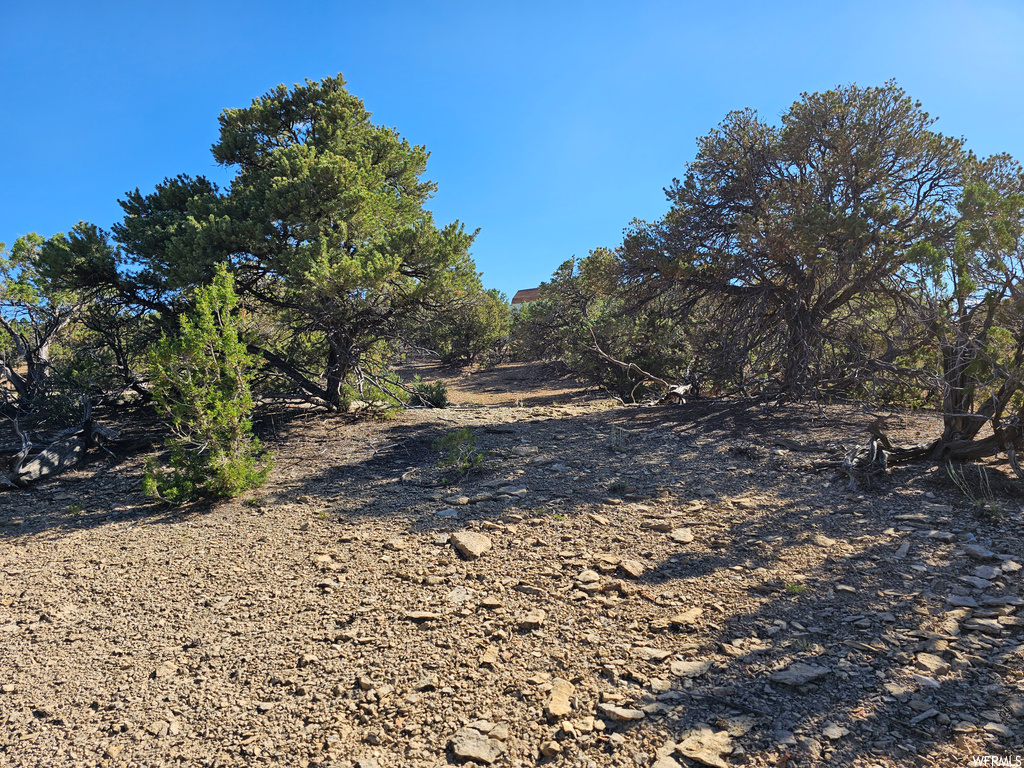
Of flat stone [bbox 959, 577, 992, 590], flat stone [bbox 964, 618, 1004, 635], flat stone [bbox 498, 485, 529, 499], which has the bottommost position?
flat stone [bbox 964, 618, 1004, 635]

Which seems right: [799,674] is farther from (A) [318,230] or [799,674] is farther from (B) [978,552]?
(A) [318,230]

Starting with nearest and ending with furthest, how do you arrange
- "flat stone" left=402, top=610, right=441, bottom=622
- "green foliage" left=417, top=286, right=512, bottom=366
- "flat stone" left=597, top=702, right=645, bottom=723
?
"flat stone" left=597, top=702, right=645, bottom=723, "flat stone" left=402, top=610, right=441, bottom=622, "green foliage" left=417, top=286, right=512, bottom=366

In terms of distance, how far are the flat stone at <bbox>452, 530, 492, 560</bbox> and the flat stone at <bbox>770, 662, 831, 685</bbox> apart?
7.26ft

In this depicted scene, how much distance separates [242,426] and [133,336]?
601 centimetres

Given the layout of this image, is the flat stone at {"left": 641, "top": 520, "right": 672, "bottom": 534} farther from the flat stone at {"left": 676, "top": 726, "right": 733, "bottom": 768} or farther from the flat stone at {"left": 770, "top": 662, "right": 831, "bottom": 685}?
the flat stone at {"left": 676, "top": 726, "right": 733, "bottom": 768}

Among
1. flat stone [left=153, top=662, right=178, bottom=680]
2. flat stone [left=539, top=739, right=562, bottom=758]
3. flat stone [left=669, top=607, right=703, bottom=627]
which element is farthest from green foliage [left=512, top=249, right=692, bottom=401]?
flat stone [left=153, top=662, right=178, bottom=680]

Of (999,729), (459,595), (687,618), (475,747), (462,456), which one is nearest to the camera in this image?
(999,729)

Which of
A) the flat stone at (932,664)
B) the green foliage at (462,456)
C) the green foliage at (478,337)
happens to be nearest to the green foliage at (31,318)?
the green foliage at (462,456)

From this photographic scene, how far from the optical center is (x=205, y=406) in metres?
5.21

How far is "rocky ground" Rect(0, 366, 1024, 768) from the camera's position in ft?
7.62

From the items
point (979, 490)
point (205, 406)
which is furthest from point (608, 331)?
point (205, 406)

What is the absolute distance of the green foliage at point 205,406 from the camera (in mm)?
5109

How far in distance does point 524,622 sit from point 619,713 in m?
0.87

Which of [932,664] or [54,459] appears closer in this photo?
[932,664]
